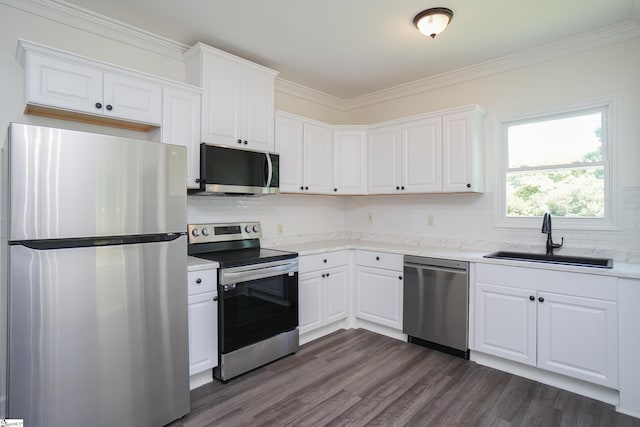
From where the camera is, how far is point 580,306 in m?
2.38

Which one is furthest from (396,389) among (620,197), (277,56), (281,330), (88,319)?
(277,56)

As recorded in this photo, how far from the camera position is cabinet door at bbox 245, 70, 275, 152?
3.07m

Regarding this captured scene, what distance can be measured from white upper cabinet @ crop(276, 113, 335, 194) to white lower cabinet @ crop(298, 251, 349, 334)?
0.78m

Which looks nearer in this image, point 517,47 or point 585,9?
point 585,9

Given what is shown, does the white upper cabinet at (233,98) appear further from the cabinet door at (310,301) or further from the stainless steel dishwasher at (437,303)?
the stainless steel dishwasher at (437,303)

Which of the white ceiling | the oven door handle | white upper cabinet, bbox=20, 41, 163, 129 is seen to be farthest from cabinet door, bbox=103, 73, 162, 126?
the oven door handle

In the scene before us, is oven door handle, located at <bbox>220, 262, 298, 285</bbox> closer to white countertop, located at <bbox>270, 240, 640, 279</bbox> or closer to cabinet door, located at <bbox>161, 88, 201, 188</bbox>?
white countertop, located at <bbox>270, 240, 640, 279</bbox>

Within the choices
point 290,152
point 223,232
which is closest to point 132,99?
point 223,232

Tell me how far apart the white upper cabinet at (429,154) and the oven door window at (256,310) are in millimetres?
1583

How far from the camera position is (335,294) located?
140 inches

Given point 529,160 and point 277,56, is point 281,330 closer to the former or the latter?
point 277,56

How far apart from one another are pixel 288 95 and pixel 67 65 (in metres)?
2.20

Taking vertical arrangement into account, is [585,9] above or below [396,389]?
above

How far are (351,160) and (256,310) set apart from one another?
2.07 m
